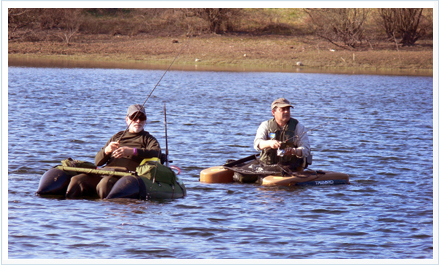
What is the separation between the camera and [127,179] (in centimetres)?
794

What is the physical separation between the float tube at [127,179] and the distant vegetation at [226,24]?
28.0m

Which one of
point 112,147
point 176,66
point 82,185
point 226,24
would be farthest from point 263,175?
point 226,24

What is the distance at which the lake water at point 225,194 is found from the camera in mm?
6703

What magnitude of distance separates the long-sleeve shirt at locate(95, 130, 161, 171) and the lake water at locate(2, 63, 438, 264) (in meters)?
0.62

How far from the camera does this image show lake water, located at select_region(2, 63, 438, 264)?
6.70 metres

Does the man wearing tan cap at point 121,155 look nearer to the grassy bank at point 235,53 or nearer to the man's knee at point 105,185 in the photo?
the man's knee at point 105,185

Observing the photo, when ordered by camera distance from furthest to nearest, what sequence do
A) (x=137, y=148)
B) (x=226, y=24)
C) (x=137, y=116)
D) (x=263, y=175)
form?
(x=226, y=24) → (x=263, y=175) → (x=137, y=116) → (x=137, y=148)

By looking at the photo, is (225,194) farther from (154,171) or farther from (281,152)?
(154,171)

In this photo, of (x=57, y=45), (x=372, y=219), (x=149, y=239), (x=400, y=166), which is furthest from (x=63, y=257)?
(x=57, y=45)

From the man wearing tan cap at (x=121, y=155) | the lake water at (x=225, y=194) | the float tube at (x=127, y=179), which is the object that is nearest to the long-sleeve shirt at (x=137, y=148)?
the man wearing tan cap at (x=121, y=155)

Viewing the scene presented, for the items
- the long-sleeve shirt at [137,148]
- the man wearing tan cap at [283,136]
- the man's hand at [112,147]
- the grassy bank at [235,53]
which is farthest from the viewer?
the grassy bank at [235,53]

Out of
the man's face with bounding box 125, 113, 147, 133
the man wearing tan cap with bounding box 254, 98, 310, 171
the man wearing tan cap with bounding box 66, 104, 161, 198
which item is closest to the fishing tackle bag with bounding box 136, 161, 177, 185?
the man wearing tan cap with bounding box 66, 104, 161, 198

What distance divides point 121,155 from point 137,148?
10.5 inches

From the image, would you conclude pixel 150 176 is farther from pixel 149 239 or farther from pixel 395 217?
pixel 395 217
